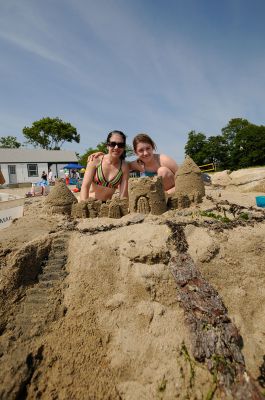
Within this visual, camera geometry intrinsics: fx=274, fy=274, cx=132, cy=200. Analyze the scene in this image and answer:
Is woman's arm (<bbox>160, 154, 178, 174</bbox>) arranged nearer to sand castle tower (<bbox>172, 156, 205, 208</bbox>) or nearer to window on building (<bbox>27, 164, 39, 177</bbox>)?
sand castle tower (<bbox>172, 156, 205, 208</bbox>)

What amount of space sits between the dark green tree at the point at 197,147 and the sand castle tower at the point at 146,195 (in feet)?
83.1

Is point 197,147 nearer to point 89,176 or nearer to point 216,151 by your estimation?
point 216,151

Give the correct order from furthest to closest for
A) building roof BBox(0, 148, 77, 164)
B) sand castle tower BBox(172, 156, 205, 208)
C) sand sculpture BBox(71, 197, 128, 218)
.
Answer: building roof BBox(0, 148, 77, 164), sand castle tower BBox(172, 156, 205, 208), sand sculpture BBox(71, 197, 128, 218)

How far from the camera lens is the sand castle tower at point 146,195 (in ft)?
13.5

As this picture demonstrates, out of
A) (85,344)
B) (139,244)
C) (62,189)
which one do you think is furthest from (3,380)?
(62,189)

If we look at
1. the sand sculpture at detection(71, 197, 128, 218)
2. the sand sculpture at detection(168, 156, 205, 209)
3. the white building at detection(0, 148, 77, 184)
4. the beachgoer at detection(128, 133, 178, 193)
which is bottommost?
the sand sculpture at detection(71, 197, 128, 218)

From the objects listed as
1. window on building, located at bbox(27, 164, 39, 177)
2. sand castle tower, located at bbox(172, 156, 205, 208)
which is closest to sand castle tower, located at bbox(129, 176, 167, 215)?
sand castle tower, located at bbox(172, 156, 205, 208)

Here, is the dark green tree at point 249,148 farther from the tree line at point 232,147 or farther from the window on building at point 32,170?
the window on building at point 32,170

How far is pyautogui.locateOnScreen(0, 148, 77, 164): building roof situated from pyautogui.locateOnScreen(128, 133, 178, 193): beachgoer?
22492 mm

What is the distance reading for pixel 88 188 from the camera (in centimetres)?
498

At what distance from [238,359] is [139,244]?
1.55 metres

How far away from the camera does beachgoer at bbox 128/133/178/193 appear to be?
475 centimetres

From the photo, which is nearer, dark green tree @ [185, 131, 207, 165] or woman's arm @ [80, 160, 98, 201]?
woman's arm @ [80, 160, 98, 201]

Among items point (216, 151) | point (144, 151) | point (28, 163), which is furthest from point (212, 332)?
point (216, 151)
